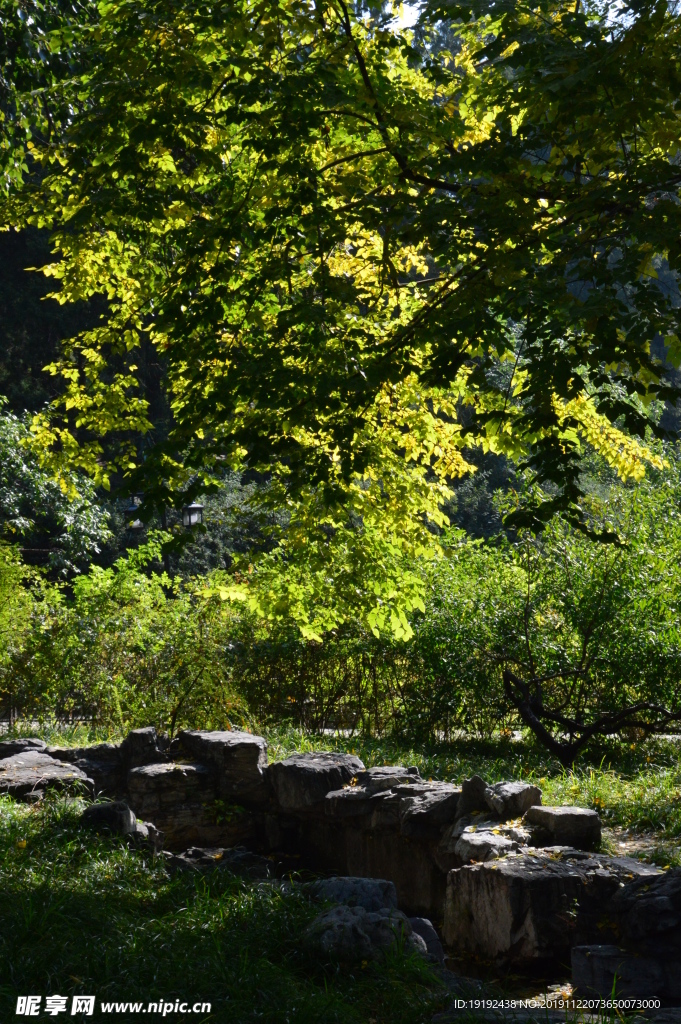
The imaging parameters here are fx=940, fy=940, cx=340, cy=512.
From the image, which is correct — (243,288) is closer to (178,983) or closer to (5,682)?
(178,983)

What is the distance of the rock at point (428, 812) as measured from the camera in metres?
6.64

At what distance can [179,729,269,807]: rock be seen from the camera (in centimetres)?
837

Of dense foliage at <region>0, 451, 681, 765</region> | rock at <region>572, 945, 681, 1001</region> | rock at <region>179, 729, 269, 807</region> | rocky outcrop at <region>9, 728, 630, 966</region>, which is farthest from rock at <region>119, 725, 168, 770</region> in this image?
rock at <region>572, 945, 681, 1001</region>

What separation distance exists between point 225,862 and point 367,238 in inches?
187

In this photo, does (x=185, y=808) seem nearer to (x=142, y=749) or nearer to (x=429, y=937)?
(x=142, y=749)

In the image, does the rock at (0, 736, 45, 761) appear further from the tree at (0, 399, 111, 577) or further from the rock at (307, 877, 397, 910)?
the rock at (307, 877, 397, 910)

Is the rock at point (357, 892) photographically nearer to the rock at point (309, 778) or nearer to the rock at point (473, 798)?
the rock at point (473, 798)

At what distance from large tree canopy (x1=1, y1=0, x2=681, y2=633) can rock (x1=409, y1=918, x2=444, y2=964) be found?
231cm

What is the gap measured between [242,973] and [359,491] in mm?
3825

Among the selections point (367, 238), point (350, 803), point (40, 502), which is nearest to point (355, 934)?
point (350, 803)

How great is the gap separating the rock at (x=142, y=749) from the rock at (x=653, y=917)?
5.09 meters

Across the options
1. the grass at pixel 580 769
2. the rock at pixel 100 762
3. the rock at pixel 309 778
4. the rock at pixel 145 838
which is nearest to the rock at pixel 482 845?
the grass at pixel 580 769

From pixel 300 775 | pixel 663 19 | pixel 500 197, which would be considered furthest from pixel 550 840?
pixel 663 19

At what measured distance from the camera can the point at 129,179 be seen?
5930mm
